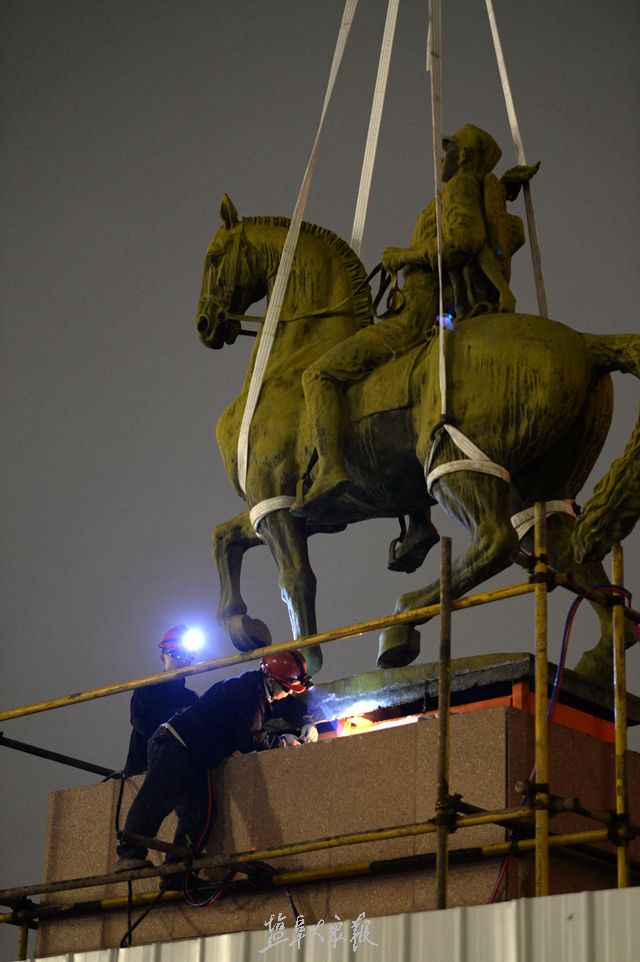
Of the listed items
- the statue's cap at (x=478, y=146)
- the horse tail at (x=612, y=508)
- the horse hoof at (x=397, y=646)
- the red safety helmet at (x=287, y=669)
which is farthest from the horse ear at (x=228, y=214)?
the horse tail at (x=612, y=508)

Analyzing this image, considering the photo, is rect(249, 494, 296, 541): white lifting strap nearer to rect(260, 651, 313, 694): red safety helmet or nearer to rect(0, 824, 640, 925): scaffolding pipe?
rect(260, 651, 313, 694): red safety helmet

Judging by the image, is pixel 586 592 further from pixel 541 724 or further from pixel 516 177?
pixel 516 177

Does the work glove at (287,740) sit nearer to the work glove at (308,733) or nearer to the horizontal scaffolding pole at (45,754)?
the work glove at (308,733)

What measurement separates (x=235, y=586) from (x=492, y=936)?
475 cm

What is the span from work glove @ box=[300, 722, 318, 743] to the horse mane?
108 inches

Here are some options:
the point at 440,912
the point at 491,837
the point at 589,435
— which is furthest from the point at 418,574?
the point at 440,912

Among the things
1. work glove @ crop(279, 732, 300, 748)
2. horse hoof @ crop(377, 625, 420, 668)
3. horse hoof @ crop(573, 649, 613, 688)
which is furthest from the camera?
horse hoof @ crop(377, 625, 420, 668)

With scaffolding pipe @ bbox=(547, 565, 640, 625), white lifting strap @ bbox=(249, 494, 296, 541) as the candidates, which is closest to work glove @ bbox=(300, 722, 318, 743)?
white lifting strap @ bbox=(249, 494, 296, 541)

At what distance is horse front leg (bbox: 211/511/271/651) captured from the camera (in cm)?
1068

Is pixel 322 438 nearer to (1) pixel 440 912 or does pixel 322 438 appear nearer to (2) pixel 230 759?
(2) pixel 230 759

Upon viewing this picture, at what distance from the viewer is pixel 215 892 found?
8.65 metres

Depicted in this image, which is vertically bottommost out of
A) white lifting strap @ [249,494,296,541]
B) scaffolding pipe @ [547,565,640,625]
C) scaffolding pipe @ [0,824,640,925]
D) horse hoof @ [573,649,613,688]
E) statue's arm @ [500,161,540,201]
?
scaffolding pipe @ [0,824,640,925]

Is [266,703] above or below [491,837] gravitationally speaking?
above

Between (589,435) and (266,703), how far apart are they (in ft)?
7.83
